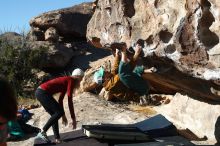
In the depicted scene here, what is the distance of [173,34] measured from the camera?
8.22 meters

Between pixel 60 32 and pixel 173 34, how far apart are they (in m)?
18.6

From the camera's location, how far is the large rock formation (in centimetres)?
2470

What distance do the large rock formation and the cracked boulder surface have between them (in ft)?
46.0

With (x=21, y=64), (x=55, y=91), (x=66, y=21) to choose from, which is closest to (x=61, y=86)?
(x=55, y=91)

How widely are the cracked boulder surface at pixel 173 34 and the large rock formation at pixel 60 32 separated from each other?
→ 14.0m

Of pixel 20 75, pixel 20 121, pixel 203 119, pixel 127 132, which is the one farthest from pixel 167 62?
pixel 20 75

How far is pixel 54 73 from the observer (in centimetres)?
2492

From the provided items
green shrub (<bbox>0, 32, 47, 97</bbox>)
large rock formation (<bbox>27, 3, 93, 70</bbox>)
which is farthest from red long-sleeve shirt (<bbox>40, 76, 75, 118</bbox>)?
large rock formation (<bbox>27, 3, 93, 70</bbox>)

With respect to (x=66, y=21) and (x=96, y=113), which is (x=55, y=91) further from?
(x=66, y=21)

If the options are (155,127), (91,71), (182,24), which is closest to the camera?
(182,24)

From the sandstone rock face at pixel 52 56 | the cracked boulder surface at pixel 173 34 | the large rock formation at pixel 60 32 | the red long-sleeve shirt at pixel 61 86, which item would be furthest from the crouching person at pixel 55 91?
the large rock formation at pixel 60 32

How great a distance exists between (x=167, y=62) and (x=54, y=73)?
53.4 ft

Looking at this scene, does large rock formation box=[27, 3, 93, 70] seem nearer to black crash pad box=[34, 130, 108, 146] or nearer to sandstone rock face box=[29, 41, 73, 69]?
sandstone rock face box=[29, 41, 73, 69]

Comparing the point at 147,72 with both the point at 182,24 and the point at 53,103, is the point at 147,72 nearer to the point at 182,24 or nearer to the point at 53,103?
the point at 53,103
